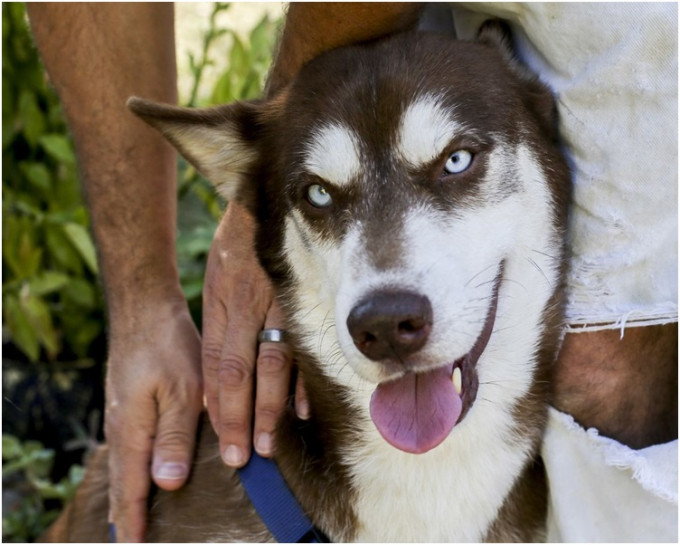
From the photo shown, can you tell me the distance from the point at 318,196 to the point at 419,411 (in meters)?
0.63

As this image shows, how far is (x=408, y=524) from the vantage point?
2.62 meters

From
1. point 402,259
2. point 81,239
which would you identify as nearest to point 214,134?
point 402,259

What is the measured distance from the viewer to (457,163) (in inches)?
95.2

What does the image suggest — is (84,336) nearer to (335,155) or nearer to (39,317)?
(39,317)

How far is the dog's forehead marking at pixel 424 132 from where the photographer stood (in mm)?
2377

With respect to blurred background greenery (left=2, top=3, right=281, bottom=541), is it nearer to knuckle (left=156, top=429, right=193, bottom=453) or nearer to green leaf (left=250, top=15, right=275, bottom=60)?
green leaf (left=250, top=15, right=275, bottom=60)

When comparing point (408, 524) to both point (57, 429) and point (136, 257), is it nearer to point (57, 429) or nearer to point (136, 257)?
point (136, 257)

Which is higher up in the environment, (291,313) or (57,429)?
(291,313)

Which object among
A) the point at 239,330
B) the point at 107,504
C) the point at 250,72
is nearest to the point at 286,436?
the point at 239,330

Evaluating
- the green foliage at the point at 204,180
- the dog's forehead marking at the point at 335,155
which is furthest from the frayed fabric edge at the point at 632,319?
the green foliage at the point at 204,180

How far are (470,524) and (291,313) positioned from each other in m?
0.78

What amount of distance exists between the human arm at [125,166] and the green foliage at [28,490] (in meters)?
1.05

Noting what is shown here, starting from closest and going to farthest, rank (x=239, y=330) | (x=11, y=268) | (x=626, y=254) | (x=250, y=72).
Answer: (x=626, y=254) < (x=239, y=330) < (x=11, y=268) < (x=250, y=72)

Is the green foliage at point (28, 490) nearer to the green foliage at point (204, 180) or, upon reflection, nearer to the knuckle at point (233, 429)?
the green foliage at point (204, 180)
